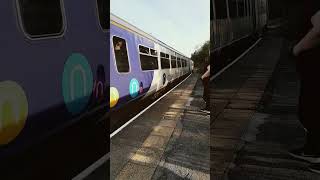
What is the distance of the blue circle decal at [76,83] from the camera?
2.41 meters

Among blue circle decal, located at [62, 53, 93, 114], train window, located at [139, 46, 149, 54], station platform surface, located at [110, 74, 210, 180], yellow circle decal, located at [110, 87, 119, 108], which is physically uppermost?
train window, located at [139, 46, 149, 54]

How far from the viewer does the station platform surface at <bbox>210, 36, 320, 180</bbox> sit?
1.49 meters

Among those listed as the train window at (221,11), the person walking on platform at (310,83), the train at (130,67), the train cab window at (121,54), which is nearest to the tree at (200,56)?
the train window at (221,11)

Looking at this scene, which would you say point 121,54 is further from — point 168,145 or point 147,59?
point 168,145

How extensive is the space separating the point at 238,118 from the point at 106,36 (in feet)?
5.46

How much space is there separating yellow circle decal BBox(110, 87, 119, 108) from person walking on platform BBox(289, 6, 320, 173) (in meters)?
2.12

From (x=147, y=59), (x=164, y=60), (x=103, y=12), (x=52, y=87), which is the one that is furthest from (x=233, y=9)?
(x=164, y=60)

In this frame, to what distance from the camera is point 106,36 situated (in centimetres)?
301

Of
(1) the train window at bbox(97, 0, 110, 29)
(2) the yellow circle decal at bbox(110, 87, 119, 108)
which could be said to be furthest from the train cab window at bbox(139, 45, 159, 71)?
(1) the train window at bbox(97, 0, 110, 29)

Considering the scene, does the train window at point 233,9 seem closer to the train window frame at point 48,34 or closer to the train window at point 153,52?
the train window frame at point 48,34

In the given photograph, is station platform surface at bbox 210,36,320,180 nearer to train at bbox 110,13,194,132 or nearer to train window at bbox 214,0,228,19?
train window at bbox 214,0,228,19

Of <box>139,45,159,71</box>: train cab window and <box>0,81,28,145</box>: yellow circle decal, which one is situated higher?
<box>139,45,159,71</box>: train cab window

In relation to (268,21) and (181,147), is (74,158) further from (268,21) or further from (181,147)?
(268,21)

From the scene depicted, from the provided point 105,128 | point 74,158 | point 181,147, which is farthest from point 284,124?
point 105,128
